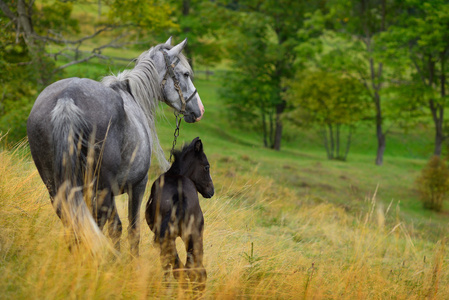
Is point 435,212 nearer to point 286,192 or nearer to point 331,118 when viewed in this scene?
point 286,192

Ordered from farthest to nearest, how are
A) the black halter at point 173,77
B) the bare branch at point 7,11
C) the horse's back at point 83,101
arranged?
1. the bare branch at point 7,11
2. the black halter at point 173,77
3. the horse's back at point 83,101

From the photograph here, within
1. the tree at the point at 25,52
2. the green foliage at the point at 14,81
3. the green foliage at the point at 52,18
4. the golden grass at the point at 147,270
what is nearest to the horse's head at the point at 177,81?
the golden grass at the point at 147,270

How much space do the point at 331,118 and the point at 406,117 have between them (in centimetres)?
449

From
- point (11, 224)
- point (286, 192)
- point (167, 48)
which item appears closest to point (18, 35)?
point (286, 192)

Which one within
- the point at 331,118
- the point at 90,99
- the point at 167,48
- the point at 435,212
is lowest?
the point at 435,212

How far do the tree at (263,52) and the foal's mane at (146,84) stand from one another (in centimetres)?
2353

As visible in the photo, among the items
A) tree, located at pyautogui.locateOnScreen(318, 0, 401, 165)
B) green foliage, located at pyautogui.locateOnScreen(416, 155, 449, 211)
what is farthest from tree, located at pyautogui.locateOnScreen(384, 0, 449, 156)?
green foliage, located at pyautogui.locateOnScreen(416, 155, 449, 211)

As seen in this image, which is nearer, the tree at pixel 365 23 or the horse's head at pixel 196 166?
the horse's head at pixel 196 166

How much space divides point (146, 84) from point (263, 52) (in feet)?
82.3

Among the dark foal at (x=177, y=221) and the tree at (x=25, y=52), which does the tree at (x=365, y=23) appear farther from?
the dark foal at (x=177, y=221)

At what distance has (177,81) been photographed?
4852 millimetres

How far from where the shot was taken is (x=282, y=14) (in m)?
28.7

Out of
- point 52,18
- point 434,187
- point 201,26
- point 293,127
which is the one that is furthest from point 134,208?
point 201,26

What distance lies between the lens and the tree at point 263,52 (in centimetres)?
2784
